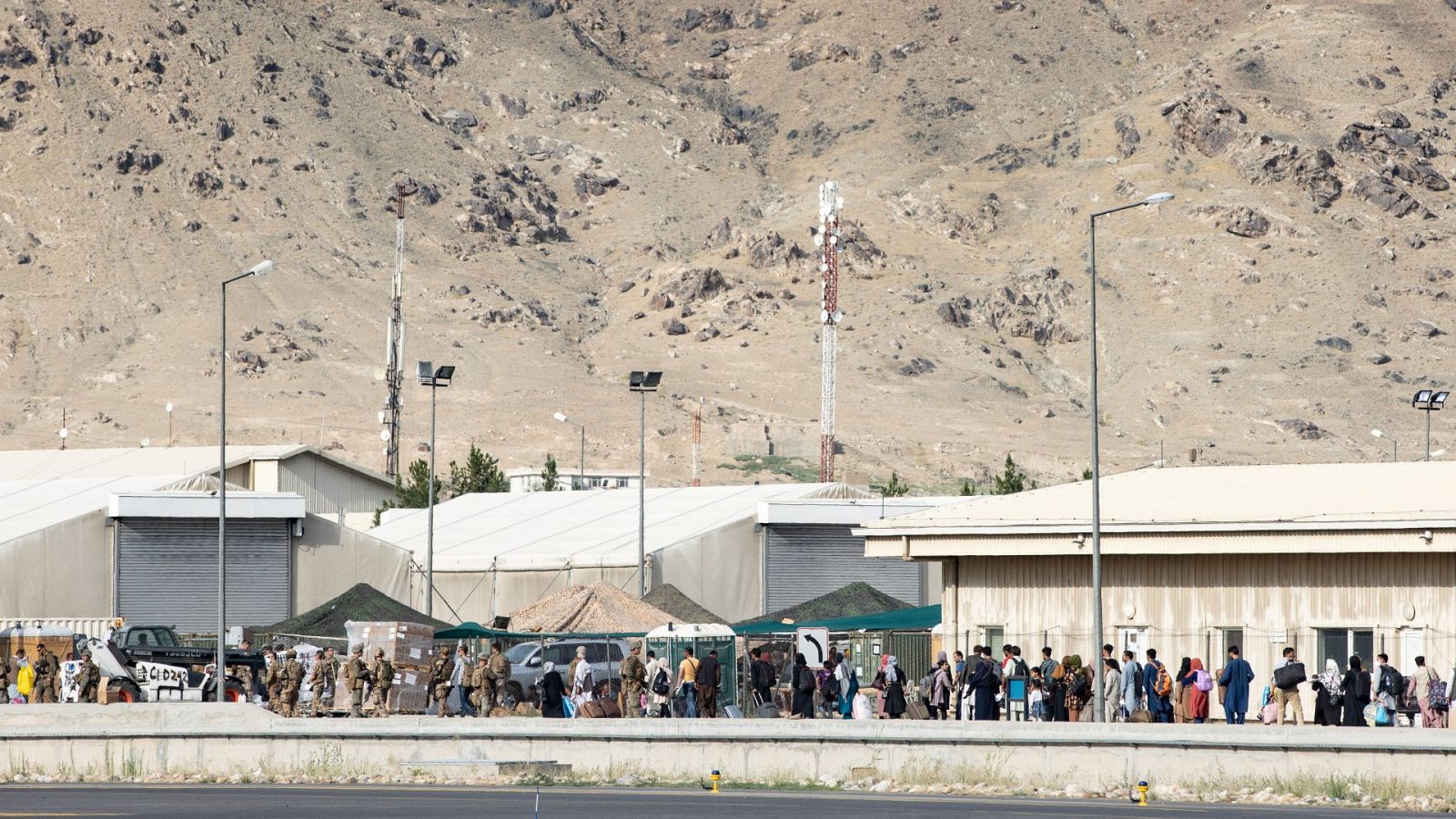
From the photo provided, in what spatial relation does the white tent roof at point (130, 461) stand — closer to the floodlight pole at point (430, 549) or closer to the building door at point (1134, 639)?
the floodlight pole at point (430, 549)

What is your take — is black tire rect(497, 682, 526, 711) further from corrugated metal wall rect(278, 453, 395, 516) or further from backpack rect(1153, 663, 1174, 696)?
corrugated metal wall rect(278, 453, 395, 516)

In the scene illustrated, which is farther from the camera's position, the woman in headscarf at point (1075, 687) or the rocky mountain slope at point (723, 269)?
the rocky mountain slope at point (723, 269)

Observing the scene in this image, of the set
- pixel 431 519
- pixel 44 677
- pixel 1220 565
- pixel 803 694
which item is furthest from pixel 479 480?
pixel 803 694

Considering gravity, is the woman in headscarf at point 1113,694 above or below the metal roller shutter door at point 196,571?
below

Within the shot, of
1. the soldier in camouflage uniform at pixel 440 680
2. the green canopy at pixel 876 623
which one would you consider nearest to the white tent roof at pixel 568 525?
the green canopy at pixel 876 623

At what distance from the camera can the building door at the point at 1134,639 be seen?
37906mm

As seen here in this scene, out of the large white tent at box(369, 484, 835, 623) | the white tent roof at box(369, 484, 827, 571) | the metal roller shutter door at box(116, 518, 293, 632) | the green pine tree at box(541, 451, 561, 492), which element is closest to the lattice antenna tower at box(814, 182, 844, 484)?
the green pine tree at box(541, 451, 561, 492)

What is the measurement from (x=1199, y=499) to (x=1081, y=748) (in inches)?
521

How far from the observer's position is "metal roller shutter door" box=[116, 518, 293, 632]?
57719 mm

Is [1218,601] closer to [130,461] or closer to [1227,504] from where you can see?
[1227,504]

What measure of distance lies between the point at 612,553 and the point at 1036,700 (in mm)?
27443

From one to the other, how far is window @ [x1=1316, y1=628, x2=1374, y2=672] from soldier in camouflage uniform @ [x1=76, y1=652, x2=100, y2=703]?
67.2ft

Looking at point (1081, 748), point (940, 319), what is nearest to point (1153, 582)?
point (1081, 748)

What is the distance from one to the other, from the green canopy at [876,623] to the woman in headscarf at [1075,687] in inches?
438
